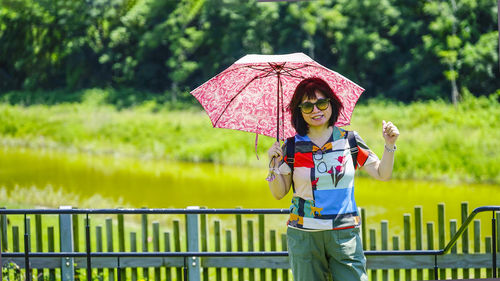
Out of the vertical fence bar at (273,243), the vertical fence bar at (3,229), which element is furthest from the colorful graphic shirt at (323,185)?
the vertical fence bar at (3,229)

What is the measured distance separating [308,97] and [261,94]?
447 mm

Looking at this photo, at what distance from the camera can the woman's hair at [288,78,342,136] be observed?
93.7 inches

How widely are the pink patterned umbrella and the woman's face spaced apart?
27cm

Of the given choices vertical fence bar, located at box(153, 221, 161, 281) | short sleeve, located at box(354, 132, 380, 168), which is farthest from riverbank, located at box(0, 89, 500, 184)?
short sleeve, located at box(354, 132, 380, 168)

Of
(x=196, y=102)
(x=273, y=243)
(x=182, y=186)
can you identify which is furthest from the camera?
(x=196, y=102)

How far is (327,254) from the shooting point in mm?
2320

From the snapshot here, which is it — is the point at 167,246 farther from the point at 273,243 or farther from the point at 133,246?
the point at 273,243

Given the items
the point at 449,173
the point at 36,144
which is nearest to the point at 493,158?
the point at 449,173

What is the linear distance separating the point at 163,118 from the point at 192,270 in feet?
29.6

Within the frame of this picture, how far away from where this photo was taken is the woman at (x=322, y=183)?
228 centimetres

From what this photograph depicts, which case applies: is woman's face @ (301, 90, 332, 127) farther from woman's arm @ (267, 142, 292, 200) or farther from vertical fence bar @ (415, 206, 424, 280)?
vertical fence bar @ (415, 206, 424, 280)

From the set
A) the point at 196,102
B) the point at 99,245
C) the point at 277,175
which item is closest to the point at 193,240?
the point at 99,245

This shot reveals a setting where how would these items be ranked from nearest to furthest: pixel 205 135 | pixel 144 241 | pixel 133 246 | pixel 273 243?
1. pixel 273 243
2. pixel 133 246
3. pixel 144 241
4. pixel 205 135

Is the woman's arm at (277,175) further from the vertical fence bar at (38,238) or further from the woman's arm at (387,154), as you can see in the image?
the vertical fence bar at (38,238)
